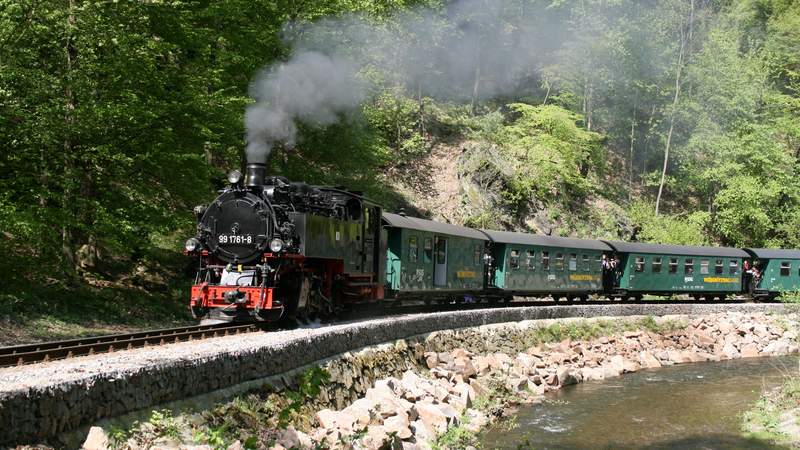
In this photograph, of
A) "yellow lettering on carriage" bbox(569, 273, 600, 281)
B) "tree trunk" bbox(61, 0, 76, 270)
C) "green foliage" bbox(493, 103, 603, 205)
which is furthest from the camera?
"green foliage" bbox(493, 103, 603, 205)

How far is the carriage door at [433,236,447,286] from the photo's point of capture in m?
22.9

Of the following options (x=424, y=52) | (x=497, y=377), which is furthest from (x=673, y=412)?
(x=424, y=52)

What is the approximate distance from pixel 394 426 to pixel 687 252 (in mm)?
24728

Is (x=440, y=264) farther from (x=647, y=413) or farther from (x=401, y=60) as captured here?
(x=401, y=60)

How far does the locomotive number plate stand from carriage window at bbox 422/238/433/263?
8.23 m

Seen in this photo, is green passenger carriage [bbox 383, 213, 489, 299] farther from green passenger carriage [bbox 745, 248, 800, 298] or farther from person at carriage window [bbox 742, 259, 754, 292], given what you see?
green passenger carriage [bbox 745, 248, 800, 298]

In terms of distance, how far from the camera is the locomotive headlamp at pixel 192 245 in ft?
48.4

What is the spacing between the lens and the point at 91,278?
20.2 meters

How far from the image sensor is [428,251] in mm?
22359

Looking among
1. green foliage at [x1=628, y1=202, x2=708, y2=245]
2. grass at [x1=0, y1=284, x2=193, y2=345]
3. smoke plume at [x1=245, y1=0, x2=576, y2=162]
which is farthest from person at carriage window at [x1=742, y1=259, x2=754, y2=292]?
grass at [x1=0, y1=284, x2=193, y2=345]

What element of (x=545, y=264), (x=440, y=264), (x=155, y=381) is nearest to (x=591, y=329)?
(x=545, y=264)

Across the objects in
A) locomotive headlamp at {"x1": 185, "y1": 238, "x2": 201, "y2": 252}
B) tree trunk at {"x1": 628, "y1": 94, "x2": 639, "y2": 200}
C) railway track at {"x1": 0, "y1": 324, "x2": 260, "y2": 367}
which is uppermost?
tree trunk at {"x1": 628, "y1": 94, "x2": 639, "y2": 200}

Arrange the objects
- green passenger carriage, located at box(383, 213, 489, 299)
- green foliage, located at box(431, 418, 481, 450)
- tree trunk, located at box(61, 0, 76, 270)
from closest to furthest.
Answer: green foliage, located at box(431, 418, 481, 450) → tree trunk, located at box(61, 0, 76, 270) → green passenger carriage, located at box(383, 213, 489, 299)

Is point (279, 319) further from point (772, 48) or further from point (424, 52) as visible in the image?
point (772, 48)
